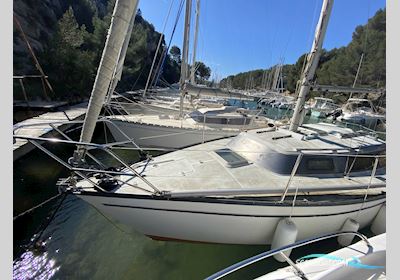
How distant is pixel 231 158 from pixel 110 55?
376cm

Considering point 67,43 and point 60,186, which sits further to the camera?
point 67,43

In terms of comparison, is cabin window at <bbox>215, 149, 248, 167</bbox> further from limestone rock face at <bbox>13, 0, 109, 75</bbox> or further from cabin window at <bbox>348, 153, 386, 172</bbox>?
limestone rock face at <bbox>13, 0, 109, 75</bbox>

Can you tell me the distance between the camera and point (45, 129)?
11391 millimetres

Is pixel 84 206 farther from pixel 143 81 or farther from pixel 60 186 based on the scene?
pixel 143 81

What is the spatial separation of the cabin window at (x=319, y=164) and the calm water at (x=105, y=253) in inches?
71.6

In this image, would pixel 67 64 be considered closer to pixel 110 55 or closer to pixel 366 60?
pixel 110 55

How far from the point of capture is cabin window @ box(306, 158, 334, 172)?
5.74 metres

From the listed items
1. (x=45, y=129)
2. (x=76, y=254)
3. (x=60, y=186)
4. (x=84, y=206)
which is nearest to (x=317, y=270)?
(x=60, y=186)

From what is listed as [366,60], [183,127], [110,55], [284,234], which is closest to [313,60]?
[284,234]

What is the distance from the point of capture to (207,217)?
4.54 metres

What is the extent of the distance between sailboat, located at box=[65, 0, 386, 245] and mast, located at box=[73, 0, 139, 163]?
0.06 m

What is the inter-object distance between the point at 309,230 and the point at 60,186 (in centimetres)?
530
